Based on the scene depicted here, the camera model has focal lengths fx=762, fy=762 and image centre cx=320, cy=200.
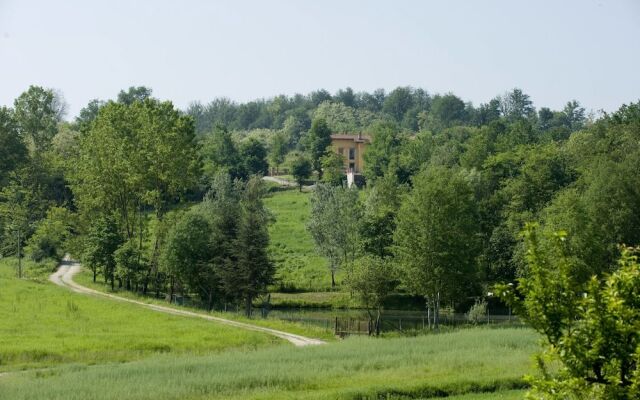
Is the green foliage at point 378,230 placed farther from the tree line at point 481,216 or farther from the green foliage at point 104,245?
the green foliage at point 104,245

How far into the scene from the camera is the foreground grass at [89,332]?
35.4 m

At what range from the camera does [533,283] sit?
45.3ft

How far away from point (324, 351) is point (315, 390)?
8641mm

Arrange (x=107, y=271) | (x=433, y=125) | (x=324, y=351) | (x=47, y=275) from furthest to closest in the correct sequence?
(x=433, y=125)
(x=47, y=275)
(x=107, y=271)
(x=324, y=351)

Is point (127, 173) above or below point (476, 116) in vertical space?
below

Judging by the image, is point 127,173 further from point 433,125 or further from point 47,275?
point 433,125

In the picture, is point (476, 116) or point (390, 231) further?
point (476, 116)

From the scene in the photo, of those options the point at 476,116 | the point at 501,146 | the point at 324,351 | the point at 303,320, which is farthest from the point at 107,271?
the point at 476,116

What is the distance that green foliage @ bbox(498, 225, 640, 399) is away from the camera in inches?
517

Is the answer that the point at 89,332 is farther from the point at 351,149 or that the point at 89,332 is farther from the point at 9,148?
the point at 351,149

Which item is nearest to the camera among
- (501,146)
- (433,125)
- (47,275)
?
(47,275)

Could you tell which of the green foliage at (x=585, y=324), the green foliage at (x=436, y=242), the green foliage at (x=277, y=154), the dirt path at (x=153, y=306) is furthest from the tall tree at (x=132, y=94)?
the green foliage at (x=585, y=324)

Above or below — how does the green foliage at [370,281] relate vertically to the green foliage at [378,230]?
below

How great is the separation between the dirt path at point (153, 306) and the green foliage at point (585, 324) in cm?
2802
